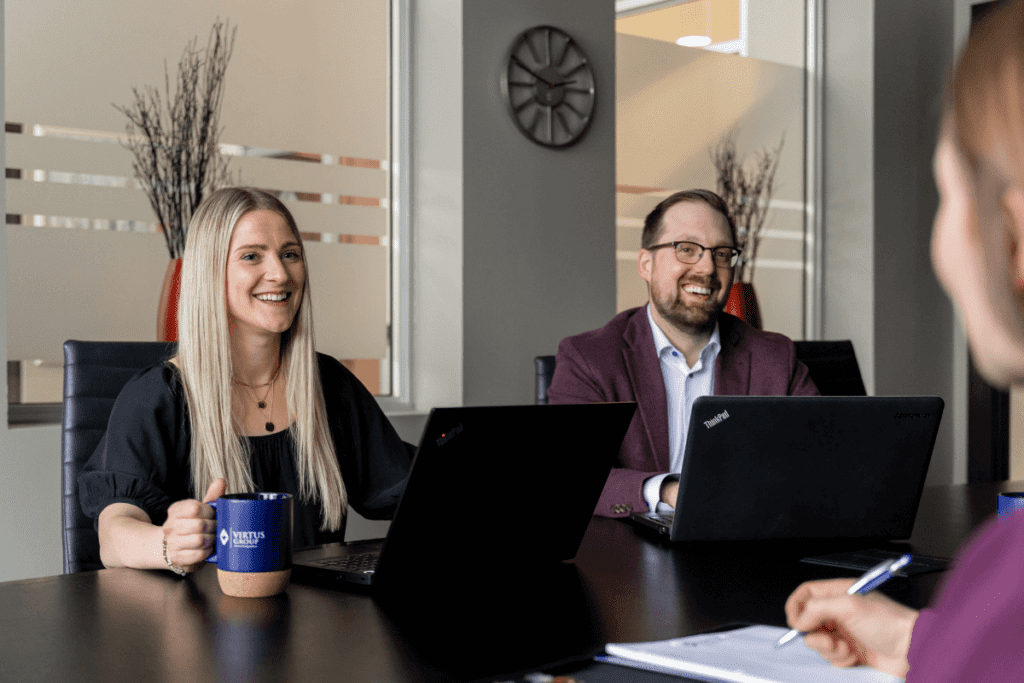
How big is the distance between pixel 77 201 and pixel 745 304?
2.69m

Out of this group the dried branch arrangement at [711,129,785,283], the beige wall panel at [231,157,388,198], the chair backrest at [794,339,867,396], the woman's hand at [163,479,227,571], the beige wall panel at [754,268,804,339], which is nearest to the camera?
the woman's hand at [163,479,227,571]

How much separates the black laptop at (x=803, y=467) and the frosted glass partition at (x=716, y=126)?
8.64 feet

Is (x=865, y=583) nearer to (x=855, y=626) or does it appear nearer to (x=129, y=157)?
(x=855, y=626)

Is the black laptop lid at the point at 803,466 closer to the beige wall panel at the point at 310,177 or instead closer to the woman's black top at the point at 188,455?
the woman's black top at the point at 188,455

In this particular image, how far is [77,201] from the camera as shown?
9.18 ft

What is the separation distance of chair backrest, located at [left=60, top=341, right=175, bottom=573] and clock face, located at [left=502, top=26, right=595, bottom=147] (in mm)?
1945

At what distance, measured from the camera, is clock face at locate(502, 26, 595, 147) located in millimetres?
3514

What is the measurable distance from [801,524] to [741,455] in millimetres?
171

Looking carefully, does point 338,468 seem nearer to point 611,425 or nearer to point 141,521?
point 141,521

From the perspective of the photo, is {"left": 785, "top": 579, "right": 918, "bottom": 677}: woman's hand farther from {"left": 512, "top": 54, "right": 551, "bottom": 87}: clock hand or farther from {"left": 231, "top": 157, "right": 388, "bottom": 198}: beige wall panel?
{"left": 512, "top": 54, "right": 551, "bottom": 87}: clock hand

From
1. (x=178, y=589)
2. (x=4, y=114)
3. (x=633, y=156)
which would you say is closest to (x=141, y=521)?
(x=178, y=589)

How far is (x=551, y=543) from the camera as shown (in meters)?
1.35

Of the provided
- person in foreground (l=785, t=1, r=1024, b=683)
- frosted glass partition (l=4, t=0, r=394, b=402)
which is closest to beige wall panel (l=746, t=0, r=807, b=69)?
frosted glass partition (l=4, t=0, r=394, b=402)

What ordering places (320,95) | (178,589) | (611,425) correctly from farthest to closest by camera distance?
(320,95) < (611,425) < (178,589)
